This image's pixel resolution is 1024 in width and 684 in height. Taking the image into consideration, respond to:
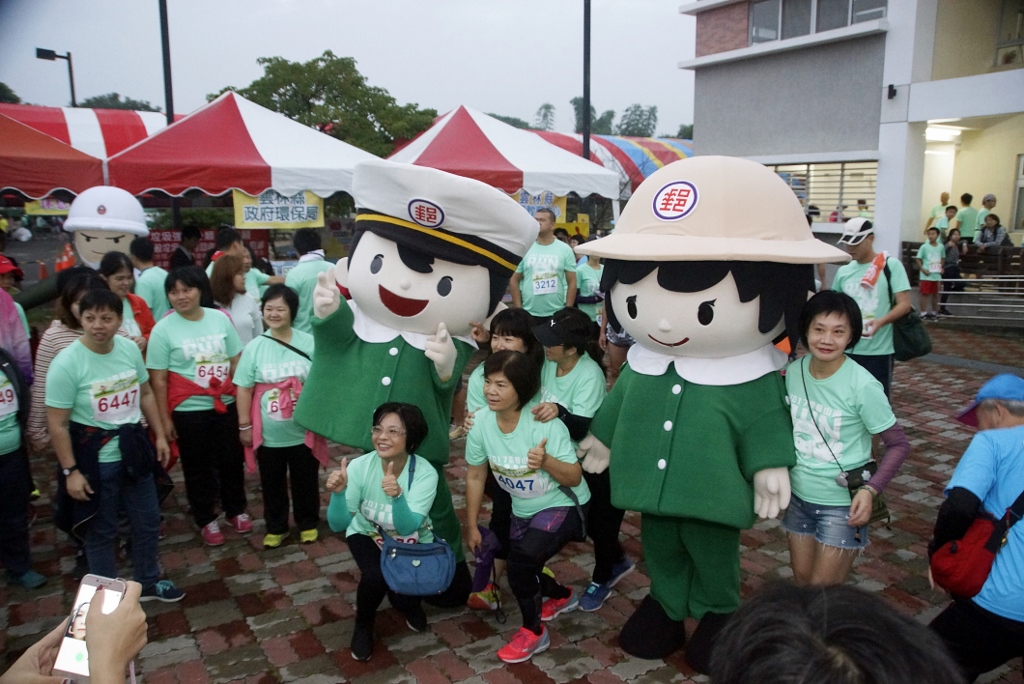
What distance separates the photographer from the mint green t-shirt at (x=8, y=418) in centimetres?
368

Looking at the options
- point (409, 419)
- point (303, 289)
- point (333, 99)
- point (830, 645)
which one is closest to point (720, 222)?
point (409, 419)

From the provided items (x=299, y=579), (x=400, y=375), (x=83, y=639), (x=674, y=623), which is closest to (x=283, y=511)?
(x=299, y=579)

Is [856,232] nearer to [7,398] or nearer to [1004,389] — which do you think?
[1004,389]

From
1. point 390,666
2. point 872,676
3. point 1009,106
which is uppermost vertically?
point 1009,106

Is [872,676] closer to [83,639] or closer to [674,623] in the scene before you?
[83,639]

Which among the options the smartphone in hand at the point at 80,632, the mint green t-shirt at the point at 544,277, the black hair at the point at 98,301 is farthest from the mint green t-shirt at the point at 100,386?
the mint green t-shirt at the point at 544,277

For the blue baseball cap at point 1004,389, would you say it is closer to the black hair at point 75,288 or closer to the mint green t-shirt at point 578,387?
the mint green t-shirt at point 578,387

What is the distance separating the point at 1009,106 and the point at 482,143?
897cm

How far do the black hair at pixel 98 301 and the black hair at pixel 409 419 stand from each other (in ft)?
4.31

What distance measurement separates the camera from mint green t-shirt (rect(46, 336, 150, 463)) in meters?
3.47

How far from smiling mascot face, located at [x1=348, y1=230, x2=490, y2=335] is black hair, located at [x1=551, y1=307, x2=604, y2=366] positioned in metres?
0.40

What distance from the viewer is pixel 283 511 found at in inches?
177

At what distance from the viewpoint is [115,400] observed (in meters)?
3.63

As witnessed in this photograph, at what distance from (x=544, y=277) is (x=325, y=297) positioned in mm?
Result: 3718
